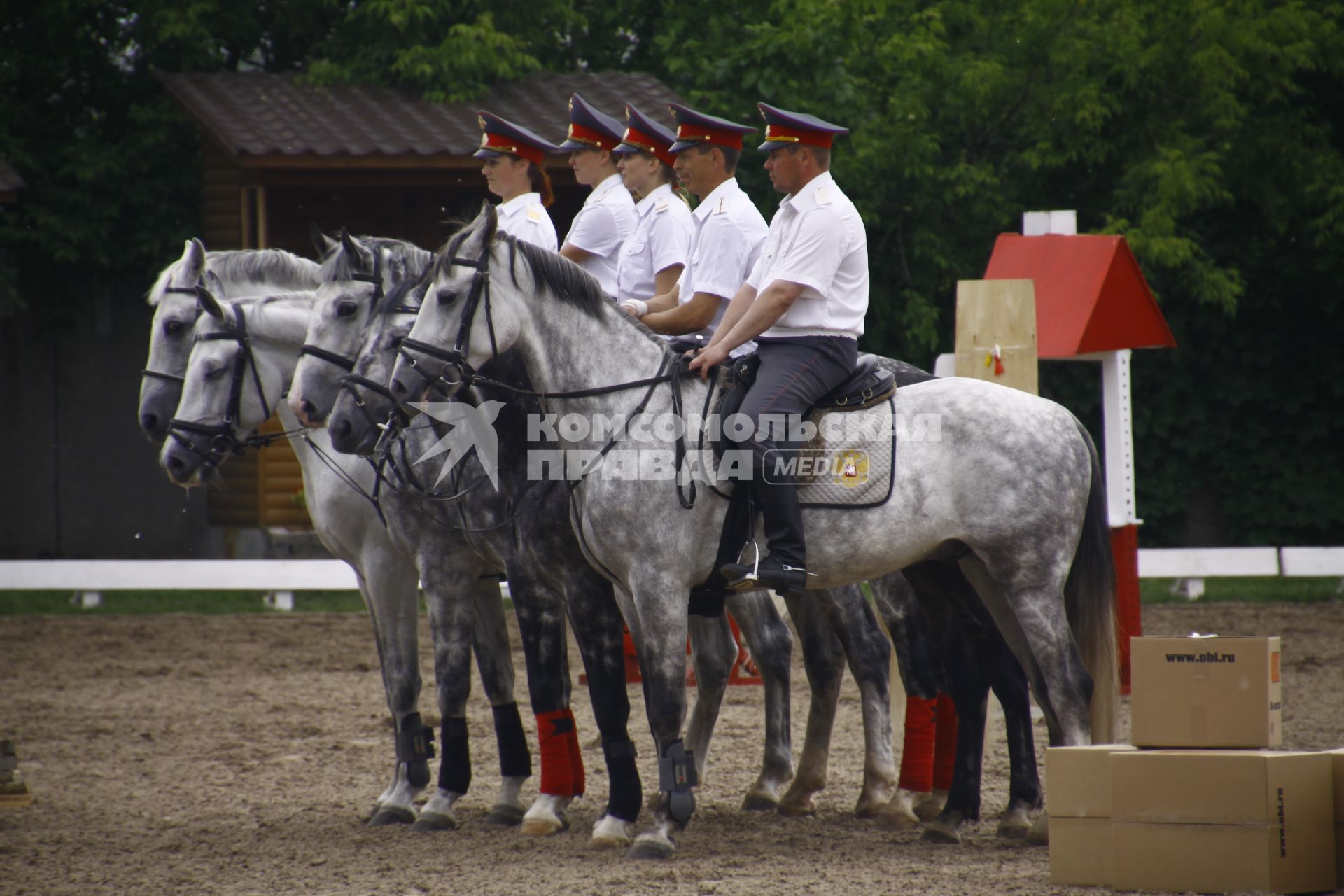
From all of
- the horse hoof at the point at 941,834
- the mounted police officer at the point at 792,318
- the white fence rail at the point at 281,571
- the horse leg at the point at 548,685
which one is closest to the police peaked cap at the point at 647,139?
the mounted police officer at the point at 792,318

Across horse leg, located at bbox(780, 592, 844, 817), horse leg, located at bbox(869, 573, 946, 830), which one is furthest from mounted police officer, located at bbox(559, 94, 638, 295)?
horse leg, located at bbox(869, 573, 946, 830)

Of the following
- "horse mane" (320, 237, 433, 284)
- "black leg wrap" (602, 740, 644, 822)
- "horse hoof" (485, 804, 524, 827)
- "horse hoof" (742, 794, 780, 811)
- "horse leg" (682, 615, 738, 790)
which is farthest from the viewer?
"horse leg" (682, 615, 738, 790)

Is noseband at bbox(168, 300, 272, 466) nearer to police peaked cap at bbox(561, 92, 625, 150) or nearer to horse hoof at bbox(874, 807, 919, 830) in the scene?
police peaked cap at bbox(561, 92, 625, 150)

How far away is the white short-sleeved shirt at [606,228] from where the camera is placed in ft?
23.0

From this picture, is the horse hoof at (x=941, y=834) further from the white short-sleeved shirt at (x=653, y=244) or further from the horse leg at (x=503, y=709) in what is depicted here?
the white short-sleeved shirt at (x=653, y=244)

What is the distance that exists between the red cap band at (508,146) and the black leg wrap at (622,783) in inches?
113

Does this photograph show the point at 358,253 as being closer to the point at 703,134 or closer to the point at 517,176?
the point at 517,176

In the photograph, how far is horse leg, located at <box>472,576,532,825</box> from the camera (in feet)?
21.9

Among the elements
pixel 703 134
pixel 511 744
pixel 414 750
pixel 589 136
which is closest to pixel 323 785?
pixel 414 750

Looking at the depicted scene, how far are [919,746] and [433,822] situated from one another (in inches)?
83.8

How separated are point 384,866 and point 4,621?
8947 millimetres

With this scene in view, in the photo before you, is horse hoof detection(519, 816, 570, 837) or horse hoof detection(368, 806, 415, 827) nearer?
horse hoof detection(519, 816, 570, 837)

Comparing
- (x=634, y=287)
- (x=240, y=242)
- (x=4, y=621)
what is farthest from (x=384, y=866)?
(x=240, y=242)

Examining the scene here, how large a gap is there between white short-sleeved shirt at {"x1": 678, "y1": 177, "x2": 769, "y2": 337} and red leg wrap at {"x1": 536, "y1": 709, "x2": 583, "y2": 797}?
1.87m
